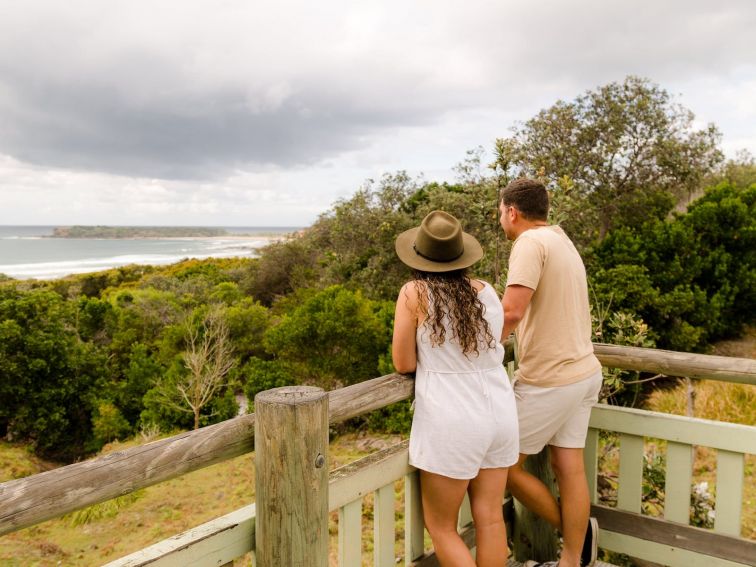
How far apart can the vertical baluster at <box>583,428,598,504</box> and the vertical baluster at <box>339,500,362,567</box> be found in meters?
1.47

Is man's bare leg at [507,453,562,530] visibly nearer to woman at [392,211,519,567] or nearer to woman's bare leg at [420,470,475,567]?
woman at [392,211,519,567]

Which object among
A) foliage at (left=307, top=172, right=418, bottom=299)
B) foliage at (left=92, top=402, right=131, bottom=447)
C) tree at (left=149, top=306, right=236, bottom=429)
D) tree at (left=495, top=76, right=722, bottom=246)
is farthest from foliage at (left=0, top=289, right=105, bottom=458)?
tree at (left=495, top=76, right=722, bottom=246)

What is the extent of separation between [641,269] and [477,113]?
9.23 meters

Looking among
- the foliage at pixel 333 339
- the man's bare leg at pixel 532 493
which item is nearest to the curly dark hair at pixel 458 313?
the man's bare leg at pixel 532 493

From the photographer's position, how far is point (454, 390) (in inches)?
77.9

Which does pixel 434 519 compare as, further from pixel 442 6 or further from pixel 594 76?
pixel 594 76

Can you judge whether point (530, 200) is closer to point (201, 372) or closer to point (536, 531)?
point (536, 531)

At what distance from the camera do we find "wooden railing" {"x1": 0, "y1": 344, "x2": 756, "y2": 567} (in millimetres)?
1256

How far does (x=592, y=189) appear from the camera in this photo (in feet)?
49.8

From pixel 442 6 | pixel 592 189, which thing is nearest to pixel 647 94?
pixel 592 189

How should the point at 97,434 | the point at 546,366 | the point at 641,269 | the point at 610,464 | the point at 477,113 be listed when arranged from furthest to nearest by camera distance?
1. the point at 477,113
2. the point at 97,434
3. the point at 641,269
4. the point at 610,464
5. the point at 546,366

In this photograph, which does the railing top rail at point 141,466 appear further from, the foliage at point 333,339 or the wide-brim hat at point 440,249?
the foliage at point 333,339

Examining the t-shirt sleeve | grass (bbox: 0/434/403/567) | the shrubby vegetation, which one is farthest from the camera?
the shrubby vegetation

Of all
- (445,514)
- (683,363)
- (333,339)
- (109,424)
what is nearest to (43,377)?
(109,424)
